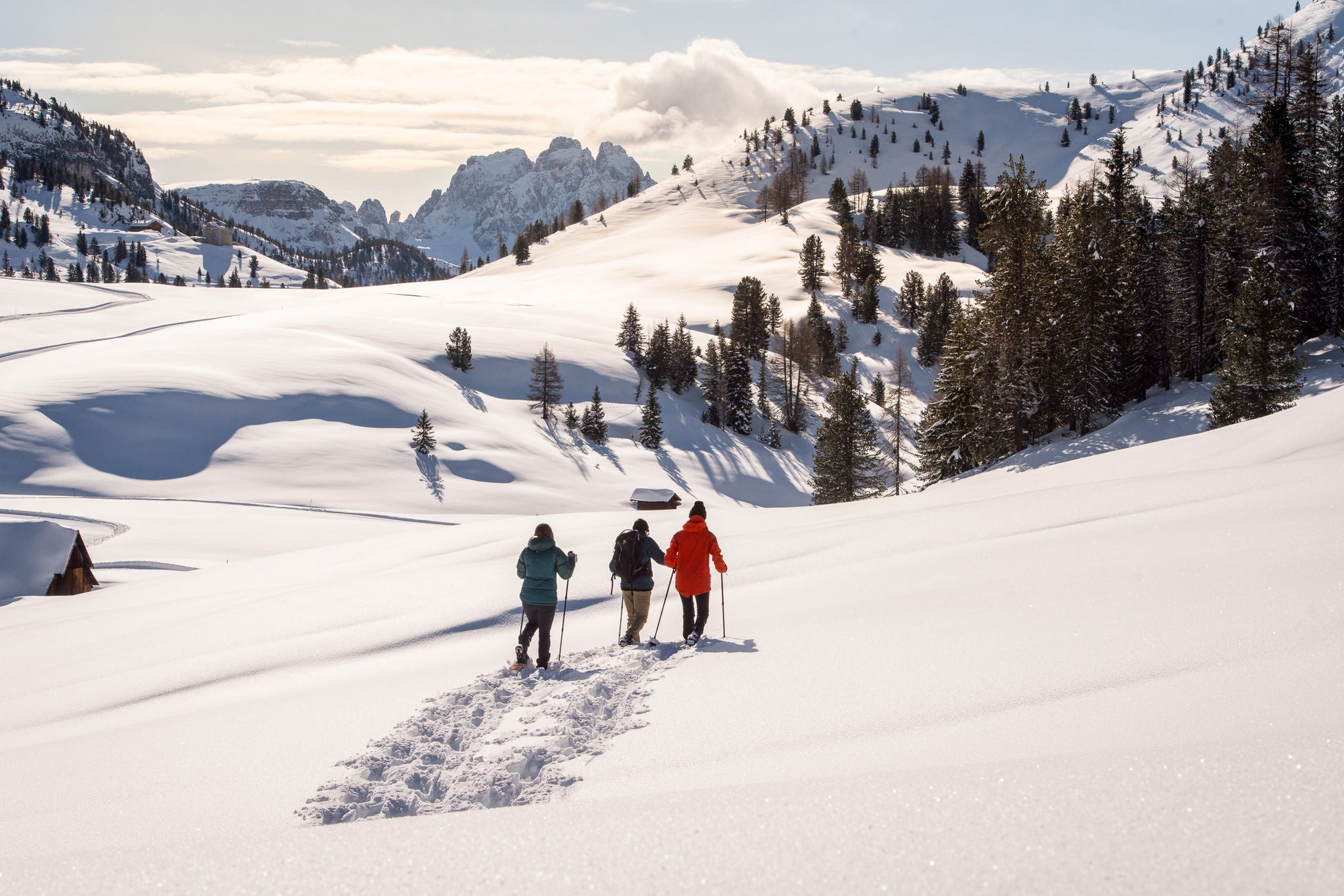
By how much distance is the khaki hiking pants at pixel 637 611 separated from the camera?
31.5 ft

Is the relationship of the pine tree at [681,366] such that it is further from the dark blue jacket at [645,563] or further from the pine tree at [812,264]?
the dark blue jacket at [645,563]

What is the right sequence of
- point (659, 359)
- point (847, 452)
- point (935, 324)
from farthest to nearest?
point (935, 324) < point (659, 359) < point (847, 452)

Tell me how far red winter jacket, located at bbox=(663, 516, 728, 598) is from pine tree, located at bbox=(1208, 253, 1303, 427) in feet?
89.3

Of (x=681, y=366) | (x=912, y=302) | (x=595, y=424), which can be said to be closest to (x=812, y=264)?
(x=912, y=302)

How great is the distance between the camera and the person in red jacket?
9453mm

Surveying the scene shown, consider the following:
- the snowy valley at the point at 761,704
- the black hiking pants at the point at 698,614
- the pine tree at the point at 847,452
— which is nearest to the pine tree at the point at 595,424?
the pine tree at the point at 847,452

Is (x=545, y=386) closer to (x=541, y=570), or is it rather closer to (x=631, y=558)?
(x=631, y=558)

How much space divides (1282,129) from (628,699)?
49.0 metres

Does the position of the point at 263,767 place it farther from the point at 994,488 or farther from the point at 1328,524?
the point at 994,488

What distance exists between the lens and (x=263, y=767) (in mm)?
6340

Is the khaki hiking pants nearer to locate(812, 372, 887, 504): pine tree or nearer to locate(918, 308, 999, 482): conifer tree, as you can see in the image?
locate(918, 308, 999, 482): conifer tree

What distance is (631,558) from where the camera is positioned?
31.8 feet

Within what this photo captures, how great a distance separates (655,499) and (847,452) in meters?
12.9

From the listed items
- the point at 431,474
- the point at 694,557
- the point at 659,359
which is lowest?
the point at 431,474
